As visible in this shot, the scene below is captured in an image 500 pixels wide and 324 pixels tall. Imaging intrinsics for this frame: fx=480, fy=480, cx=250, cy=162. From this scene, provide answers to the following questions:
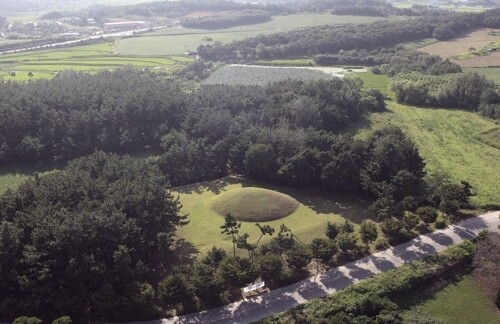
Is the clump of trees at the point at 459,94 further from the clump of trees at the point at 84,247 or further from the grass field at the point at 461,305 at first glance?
the clump of trees at the point at 84,247

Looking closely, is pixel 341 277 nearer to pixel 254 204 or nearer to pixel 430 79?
pixel 254 204

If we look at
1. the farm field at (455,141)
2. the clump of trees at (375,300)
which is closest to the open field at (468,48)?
the farm field at (455,141)

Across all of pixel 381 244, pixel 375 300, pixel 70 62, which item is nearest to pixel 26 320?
pixel 375 300

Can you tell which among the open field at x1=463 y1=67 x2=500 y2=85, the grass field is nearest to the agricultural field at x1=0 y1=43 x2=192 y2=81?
the open field at x1=463 y1=67 x2=500 y2=85

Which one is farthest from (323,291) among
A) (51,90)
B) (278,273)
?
(51,90)

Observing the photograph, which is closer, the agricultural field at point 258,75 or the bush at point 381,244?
the bush at point 381,244

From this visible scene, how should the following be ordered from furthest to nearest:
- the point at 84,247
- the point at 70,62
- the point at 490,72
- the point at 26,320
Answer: the point at 70,62 < the point at 490,72 < the point at 84,247 < the point at 26,320
